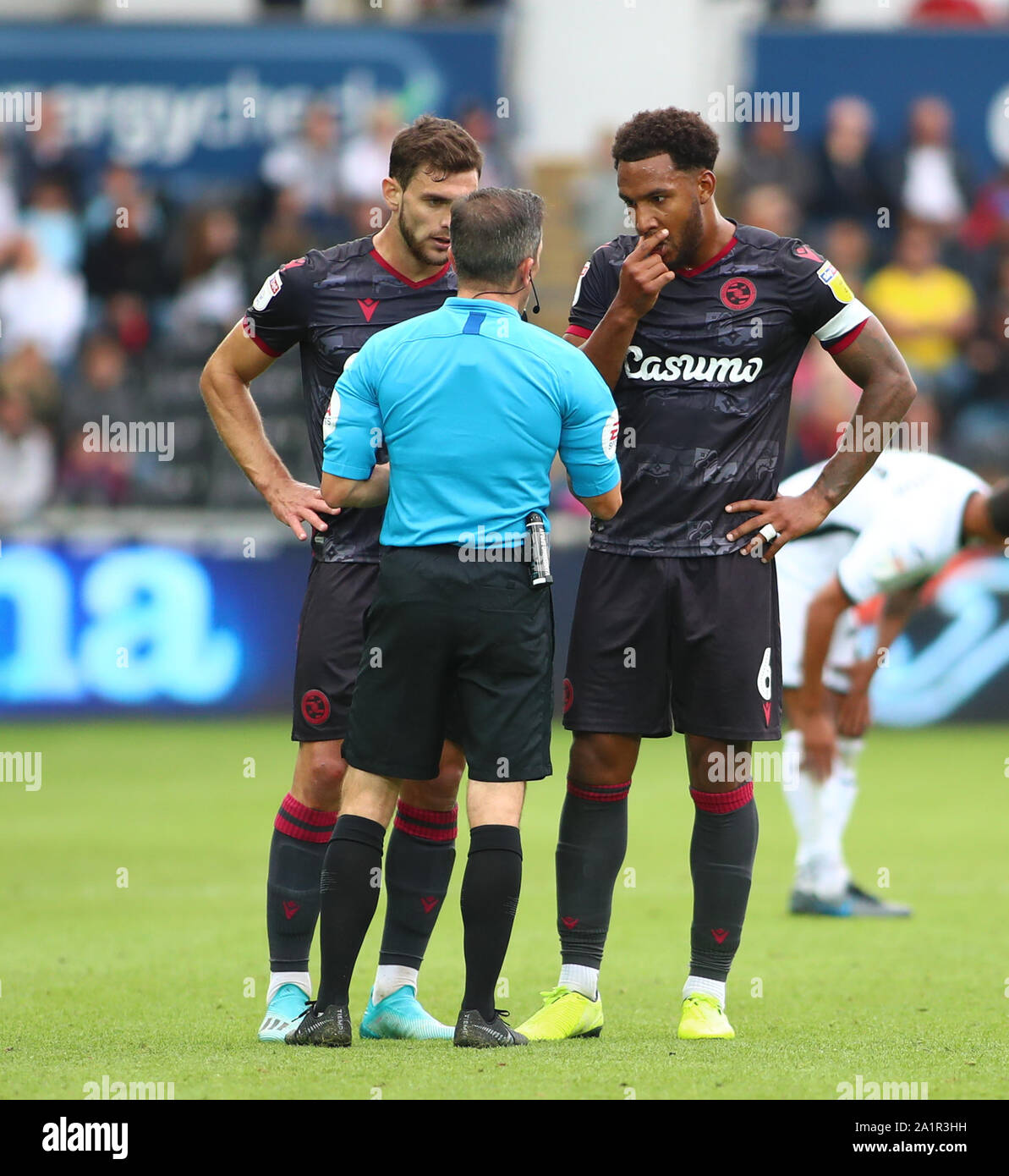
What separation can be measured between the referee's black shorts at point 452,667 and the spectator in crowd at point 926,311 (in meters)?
12.0

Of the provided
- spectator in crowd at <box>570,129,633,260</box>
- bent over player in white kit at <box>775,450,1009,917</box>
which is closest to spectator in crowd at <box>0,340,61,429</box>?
spectator in crowd at <box>570,129,633,260</box>

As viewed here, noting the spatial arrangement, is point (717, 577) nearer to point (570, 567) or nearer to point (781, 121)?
point (570, 567)

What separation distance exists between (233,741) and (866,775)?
178 inches

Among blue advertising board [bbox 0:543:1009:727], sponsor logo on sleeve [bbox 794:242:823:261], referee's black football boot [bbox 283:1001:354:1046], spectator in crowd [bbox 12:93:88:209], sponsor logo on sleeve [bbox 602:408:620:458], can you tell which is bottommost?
blue advertising board [bbox 0:543:1009:727]

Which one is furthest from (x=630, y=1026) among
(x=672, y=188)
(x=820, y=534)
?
(x=820, y=534)

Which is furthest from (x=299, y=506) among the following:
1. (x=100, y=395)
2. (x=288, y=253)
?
(x=288, y=253)

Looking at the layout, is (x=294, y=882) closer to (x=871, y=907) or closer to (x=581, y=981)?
(x=581, y=981)

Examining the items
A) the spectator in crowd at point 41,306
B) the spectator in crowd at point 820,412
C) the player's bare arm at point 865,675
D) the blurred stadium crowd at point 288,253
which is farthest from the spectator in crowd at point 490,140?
the player's bare arm at point 865,675

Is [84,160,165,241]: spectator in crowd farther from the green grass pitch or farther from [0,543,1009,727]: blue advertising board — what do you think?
the green grass pitch

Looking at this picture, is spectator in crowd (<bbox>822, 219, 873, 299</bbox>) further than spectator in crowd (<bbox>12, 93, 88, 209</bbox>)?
No

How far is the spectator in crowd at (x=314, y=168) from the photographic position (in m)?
17.0

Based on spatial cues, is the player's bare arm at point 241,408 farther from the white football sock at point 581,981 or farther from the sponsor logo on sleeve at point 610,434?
the white football sock at point 581,981

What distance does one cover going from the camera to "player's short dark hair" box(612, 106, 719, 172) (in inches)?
214

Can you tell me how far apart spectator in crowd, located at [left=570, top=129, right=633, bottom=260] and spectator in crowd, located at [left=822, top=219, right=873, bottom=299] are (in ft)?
6.07
